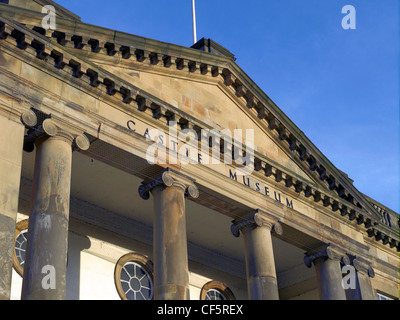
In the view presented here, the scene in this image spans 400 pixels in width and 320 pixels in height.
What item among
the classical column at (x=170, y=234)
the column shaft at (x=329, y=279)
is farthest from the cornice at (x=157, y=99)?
the column shaft at (x=329, y=279)

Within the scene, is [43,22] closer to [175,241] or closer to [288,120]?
[175,241]

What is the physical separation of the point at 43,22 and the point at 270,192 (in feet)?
32.8

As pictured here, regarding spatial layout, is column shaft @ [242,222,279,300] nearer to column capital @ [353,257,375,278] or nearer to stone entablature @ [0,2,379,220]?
stone entablature @ [0,2,379,220]

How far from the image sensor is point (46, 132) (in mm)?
17875

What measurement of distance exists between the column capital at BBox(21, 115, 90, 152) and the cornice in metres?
1.72

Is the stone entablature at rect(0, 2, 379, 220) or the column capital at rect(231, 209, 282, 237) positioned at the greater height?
the stone entablature at rect(0, 2, 379, 220)

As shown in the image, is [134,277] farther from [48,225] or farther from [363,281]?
[48,225]

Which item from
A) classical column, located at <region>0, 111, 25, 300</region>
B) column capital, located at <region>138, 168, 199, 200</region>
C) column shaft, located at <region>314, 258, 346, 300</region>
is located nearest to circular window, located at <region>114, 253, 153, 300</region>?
column capital, located at <region>138, 168, 199, 200</region>

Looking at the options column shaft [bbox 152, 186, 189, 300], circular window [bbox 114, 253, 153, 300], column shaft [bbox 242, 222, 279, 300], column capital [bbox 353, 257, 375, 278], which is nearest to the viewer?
column shaft [bbox 152, 186, 189, 300]

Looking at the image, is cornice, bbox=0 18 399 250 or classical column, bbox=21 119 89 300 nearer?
classical column, bbox=21 119 89 300

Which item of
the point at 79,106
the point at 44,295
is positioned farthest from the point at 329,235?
the point at 44,295

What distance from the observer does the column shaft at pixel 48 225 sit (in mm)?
15844

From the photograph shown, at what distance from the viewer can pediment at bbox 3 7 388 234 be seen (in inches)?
770

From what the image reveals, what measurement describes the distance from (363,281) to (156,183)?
10486mm
